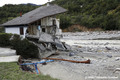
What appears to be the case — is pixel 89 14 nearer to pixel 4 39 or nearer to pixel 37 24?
pixel 37 24

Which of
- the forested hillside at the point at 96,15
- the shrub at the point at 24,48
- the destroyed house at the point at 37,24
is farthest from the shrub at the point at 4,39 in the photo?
the forested hillside at the point at 96,15

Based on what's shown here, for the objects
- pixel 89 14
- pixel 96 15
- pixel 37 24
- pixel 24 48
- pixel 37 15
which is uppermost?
pixel 89 14

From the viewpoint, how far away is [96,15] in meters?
71.9

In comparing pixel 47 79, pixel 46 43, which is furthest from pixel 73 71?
pixel 46 43

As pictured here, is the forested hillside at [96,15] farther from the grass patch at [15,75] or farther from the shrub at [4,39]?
the grass patch at [15,75]

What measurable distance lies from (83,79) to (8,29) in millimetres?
15343

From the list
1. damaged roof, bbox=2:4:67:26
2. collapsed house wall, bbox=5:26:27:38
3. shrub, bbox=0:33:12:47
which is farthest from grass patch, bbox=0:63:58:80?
collapsed house wall, bbox=5:26:27:38

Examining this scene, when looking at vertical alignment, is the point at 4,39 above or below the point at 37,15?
below

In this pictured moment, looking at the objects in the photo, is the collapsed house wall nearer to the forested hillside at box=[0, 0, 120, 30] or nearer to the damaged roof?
the damaged roof

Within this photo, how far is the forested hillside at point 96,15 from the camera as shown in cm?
5051

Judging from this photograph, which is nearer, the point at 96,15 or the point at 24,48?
the point at 24,48

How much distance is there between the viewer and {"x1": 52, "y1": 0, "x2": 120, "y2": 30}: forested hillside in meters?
50.5

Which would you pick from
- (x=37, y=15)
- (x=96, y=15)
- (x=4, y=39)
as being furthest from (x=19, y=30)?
(x=96, y=15)

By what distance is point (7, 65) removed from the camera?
8.74m
